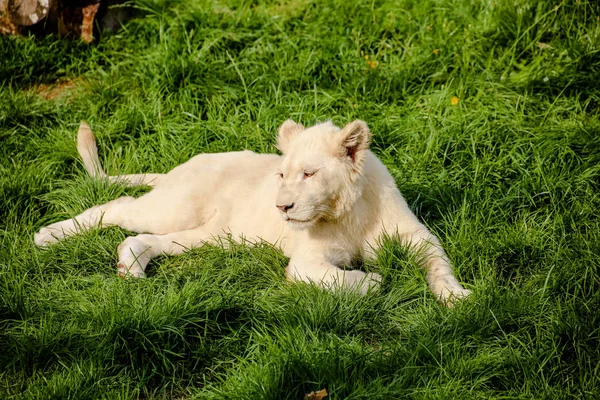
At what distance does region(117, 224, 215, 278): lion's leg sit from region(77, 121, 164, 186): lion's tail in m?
0.83

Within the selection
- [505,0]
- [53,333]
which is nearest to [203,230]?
[53,333]

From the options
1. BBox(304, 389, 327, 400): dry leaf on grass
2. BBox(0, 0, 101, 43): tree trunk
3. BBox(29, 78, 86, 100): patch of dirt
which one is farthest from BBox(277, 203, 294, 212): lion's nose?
BBox(0, 0, 101, 43): tree trunk

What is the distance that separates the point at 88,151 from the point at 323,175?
7.87 feet

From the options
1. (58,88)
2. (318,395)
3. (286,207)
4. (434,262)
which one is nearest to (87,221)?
(286,207)

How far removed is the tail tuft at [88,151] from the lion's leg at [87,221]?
503 mm

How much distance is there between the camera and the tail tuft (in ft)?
20.1

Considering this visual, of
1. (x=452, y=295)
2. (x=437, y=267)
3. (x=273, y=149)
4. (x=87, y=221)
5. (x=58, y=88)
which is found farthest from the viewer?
(x=58, y=88)

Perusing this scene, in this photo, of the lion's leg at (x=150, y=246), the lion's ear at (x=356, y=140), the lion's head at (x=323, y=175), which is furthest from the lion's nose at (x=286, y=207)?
the lion's leg at (x=150, y=246)

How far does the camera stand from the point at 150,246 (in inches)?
205

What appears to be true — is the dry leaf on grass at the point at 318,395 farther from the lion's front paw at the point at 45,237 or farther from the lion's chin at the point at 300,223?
the lion's front paw at the point at 45,237

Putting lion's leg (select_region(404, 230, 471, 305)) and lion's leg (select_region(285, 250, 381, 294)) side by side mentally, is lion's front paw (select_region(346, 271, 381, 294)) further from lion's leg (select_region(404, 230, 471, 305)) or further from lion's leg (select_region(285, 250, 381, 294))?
lion's leg (select_region(404, 230, 471, 305))

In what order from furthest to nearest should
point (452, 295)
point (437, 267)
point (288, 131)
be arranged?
point (288, 131) → point (437, 267) → point (452, 295)

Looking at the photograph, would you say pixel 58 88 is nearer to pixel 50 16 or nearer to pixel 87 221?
pixel 50 16

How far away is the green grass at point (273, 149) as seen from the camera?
3955 millimetres
